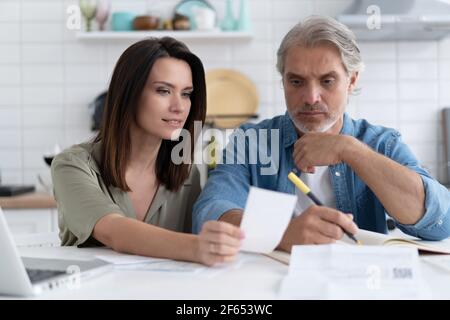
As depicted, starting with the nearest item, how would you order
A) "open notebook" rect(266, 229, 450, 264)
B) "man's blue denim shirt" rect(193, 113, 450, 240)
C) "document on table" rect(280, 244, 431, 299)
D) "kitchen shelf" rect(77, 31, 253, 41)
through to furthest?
"document on table" rect(280, 244, 431, 299), "open notebook" rect(266, 229, 450, 264), "man's blue denim shirt" rect(193, 113, 450, 240), "kitchen shelf" rect(77, 31, 253, 41)

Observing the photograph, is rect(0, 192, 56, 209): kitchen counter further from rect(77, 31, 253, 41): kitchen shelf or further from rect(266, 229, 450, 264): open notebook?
rect(266, 229, 450, 264): open notebook

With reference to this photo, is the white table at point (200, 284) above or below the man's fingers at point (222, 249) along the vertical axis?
below

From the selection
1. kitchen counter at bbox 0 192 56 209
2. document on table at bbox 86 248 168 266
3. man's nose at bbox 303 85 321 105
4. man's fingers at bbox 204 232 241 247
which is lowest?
kitchen counter at bbox 0 192 56 209

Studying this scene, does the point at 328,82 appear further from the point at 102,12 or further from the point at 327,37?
the point at 102,12

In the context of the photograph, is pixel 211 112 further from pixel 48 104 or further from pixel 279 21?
pixel 48 104

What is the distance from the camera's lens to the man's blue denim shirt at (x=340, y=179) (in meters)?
1.46

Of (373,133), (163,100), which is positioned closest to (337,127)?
(373,133)

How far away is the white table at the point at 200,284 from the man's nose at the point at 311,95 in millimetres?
570

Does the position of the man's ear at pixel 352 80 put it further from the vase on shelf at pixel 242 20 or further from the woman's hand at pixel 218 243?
the vase on shelf at pixel 242 20

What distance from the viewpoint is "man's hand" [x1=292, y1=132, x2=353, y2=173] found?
4.57 feet

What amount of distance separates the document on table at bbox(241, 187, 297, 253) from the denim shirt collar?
0.63m

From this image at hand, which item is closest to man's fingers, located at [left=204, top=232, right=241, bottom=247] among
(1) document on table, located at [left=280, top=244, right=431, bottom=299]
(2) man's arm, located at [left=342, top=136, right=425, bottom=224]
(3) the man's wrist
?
(1) document on table, located at [left=280, top=244, right=431, bottom=299]

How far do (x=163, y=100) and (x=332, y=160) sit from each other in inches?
18.8

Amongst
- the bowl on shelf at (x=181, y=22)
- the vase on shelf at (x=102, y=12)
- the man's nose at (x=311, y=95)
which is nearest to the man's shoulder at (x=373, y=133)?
the man's nose at (x=311, y=95)
